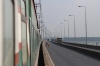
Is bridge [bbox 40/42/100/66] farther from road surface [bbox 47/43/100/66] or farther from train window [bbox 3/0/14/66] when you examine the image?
train window [bbox 3/0/14/66]

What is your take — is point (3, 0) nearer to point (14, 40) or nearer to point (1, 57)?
point (1, 57)

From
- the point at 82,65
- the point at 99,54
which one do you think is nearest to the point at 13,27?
the point at 82,65

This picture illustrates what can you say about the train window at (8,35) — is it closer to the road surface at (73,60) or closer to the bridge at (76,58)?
the bridge at (76,58)

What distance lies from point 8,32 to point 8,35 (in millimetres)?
32

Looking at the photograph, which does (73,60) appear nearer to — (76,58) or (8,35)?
(76,58)

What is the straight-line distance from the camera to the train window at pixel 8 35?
8.42 ft

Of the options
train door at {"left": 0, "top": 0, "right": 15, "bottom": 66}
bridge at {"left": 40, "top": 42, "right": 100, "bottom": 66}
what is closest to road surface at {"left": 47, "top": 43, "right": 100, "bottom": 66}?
bridge at {"left": 40, "top": 42, "right": 100, "bottom": 66}

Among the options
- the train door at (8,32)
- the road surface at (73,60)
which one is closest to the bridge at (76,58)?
the road surface at (73,60)

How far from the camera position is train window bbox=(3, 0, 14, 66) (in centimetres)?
257

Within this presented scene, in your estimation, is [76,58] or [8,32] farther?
[76,58]

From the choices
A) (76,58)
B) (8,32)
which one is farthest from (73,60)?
(8,32)

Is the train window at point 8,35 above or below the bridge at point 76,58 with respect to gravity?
above

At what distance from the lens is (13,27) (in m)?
3.16

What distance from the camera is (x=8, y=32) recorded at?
2773 millimetres
